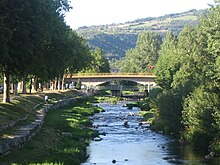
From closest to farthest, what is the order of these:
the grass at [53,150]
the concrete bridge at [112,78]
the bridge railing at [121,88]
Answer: the grass at [53,150]
the concrete bridge at [112,78]
the bridge railing at [121,88]

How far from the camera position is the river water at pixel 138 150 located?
1638 inches

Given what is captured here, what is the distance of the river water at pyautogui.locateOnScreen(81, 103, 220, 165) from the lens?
4159 centimetres

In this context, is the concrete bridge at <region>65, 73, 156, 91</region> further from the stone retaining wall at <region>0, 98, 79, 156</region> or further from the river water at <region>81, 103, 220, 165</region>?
the stone retaining wall at <region>0, 98, 79, 156</region>

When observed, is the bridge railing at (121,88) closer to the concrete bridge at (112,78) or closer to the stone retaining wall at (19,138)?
the concrete bridge at (112,78)

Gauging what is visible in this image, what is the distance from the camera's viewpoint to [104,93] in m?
186

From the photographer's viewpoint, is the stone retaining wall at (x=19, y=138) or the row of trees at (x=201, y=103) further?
the row of trees at (x=201, y=103)

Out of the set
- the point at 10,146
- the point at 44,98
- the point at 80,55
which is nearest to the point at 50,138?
the point at 10,146

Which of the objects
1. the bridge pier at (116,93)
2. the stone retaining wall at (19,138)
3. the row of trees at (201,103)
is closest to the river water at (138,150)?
the row of trees at (201,103)

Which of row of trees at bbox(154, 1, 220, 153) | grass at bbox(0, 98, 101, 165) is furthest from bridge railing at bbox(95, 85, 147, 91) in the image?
grass at bbox(0, 98, 101, 165)

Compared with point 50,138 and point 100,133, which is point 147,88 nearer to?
point 100,133

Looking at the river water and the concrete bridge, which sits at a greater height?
the concrete bridge

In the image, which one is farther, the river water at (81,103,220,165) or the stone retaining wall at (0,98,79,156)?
the river water at (81,103,220,165)

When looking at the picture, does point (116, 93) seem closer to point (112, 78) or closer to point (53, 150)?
point (112, 78)

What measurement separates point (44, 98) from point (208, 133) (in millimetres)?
43515
